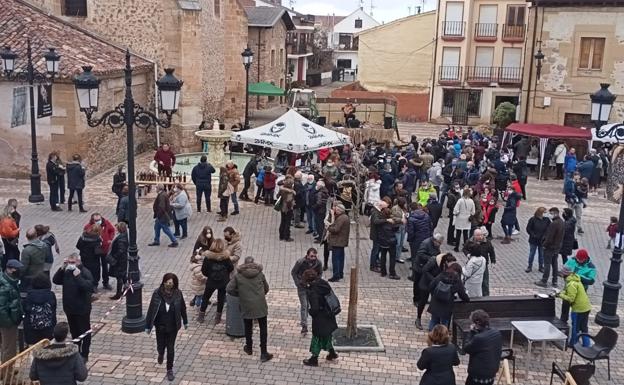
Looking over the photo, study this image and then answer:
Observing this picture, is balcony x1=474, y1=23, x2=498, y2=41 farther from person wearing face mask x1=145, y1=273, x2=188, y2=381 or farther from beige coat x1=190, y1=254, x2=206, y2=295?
person wearing face mask x1=145, y1=273, x2=188, y2=381

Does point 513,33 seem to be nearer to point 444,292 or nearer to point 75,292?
point 444,292

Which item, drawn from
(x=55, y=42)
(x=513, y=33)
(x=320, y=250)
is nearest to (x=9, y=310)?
(x=320, y=250)

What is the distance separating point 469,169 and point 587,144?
820 centimetres

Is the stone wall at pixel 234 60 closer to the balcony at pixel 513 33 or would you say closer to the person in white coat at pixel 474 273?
the balcony at pixel 513 33

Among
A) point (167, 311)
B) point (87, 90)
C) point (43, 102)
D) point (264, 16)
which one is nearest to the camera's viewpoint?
point (167, 311)

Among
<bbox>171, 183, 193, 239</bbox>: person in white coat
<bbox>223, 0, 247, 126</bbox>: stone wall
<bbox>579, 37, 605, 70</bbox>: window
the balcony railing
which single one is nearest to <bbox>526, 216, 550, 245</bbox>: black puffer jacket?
<bbox>171, 183, 193, 239</bbox>: person in white coat

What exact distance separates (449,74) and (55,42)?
23.5 m

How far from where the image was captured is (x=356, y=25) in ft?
262

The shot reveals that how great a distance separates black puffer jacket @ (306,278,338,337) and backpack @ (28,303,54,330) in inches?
125

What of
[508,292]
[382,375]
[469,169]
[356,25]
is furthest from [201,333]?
[356,25]

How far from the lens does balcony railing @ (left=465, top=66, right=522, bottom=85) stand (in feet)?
123

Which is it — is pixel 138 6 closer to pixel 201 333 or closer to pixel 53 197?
pixel 53 197

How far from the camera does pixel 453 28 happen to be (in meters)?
38.0

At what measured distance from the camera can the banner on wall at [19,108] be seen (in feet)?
50.9
